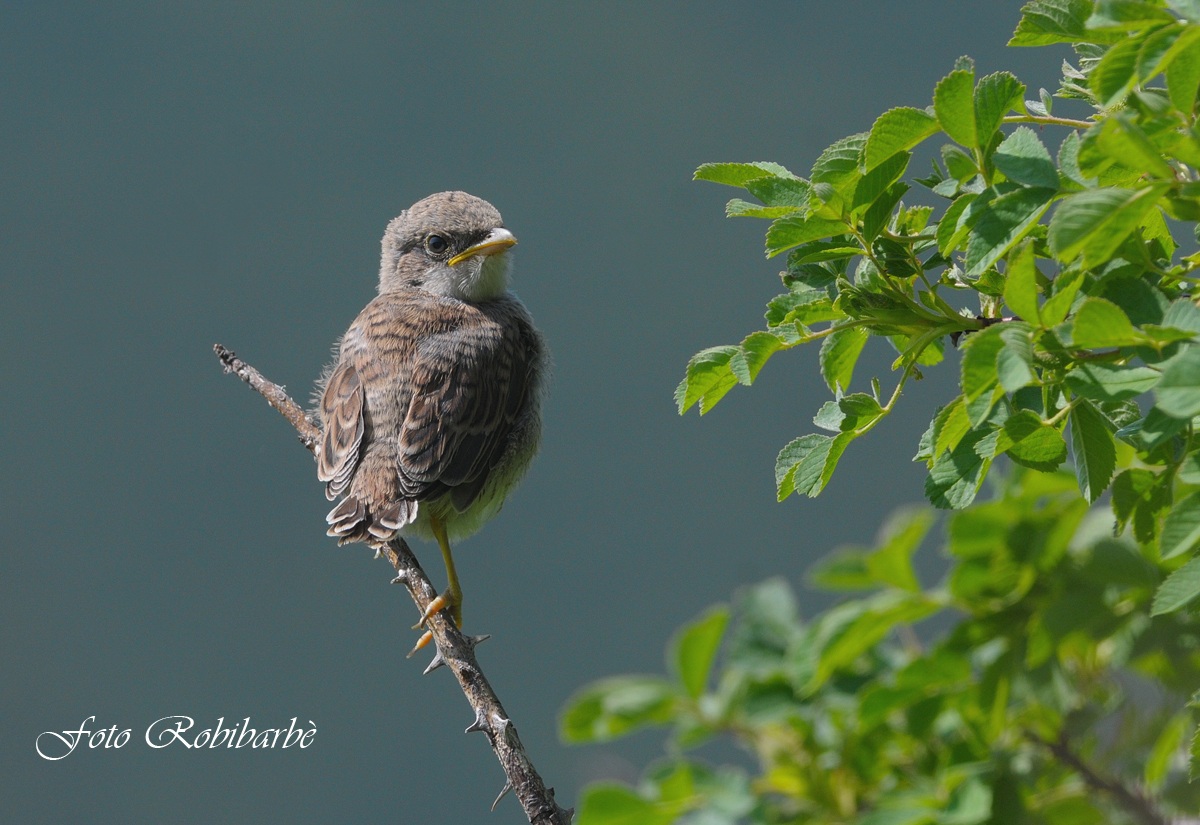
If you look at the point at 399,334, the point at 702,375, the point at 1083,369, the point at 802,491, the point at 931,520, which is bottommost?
the point at 931,520

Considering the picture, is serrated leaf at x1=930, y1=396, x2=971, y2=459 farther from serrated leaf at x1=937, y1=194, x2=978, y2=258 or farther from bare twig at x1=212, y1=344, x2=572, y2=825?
bare twig at x1=212, y1=344, x2=572, y2=825

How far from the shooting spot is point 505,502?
14.9ft

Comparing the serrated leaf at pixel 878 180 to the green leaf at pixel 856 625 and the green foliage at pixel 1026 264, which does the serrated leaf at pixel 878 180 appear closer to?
the green foliage at pixel 1026 264

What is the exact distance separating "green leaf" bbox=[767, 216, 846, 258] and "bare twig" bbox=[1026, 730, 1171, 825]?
2.55 ft

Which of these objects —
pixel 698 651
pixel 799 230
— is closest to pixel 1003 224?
pixel 799 230

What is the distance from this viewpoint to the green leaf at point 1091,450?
4.06 ft

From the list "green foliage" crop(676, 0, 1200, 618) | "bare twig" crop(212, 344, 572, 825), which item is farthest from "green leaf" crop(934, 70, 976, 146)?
"bare twig" crop(212, 344, 572, 825)

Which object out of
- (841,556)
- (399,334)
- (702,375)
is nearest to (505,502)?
(399,334)

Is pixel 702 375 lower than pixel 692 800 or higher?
higher

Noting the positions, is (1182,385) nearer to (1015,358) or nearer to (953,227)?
(1015,358)

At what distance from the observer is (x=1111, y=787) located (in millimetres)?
909

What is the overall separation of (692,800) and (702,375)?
822 millimetres

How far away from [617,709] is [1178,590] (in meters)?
0.45

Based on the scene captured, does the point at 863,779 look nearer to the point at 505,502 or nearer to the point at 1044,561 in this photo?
the point at 1044,561
